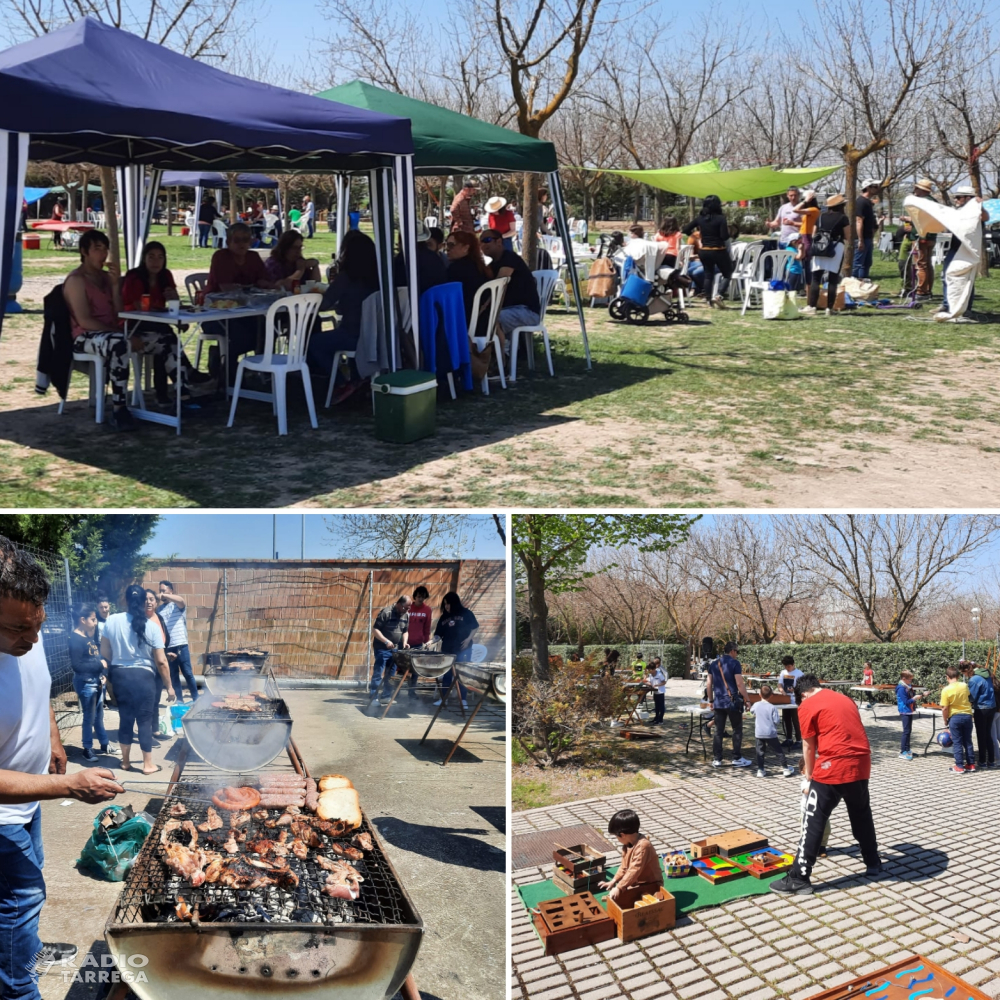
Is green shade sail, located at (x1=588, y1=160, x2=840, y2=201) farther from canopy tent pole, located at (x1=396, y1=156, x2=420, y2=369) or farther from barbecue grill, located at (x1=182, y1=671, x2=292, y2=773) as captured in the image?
barbecue grill, located at (x1=182, y1=671, x2=292, y2=773)

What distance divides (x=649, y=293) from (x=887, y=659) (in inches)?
234

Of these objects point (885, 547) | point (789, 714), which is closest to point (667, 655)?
point (789, 714)

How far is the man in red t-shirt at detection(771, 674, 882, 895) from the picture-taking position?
195 inches

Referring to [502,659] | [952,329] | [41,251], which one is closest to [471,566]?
[502,659]

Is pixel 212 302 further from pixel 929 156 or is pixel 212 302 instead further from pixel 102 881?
pixel 929 156

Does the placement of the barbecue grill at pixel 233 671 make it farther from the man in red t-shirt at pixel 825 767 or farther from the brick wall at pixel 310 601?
the man in red t-shirt at pixel 825 767

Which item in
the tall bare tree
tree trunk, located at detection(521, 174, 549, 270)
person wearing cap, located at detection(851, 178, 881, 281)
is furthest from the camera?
person wearing cap, located at detection(851, 178, 881, 281)

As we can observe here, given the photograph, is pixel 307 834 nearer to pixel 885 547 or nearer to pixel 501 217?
pixel 885 547

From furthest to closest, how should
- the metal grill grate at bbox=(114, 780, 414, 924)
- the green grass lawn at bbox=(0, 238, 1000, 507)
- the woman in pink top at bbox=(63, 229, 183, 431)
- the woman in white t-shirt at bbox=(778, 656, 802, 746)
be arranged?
the woman in white t-shirt at bbox=(778, 656, 802, 746), the woman in pink top at bbox=(63, 229, 183, 431), the green grass lawn at bbox=(0, 238, 1000, 507), the metal grill grate at bbox=(114, 780, 414, 924)

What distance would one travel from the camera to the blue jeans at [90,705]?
5.73 metres

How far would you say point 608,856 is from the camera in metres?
5.43

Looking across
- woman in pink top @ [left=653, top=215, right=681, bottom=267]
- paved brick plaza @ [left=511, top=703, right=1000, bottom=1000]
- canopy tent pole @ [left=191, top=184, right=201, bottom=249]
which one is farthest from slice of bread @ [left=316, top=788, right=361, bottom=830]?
canopy tent pole @ [left=191, top=184, right=201, bottom=249]

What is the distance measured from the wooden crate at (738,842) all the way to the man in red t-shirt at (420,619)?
2340 millimetres

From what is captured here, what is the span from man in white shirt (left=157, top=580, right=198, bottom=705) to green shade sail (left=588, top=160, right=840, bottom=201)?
34.5 ft
